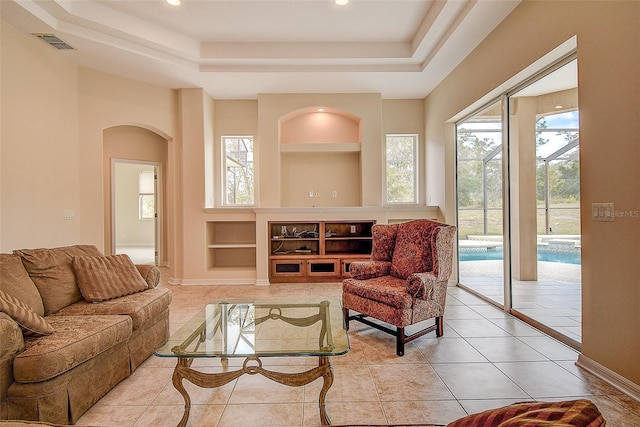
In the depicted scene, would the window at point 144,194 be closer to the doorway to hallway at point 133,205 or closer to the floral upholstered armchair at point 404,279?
the doorway to hallway at point 133,205

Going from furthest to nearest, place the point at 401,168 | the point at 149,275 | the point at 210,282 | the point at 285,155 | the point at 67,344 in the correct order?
the point at 401,168, the point at 285,155, the point at 210,282, the point at 149,275, the point at 67,344

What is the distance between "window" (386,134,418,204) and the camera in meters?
5.73

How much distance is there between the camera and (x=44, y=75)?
12.1 feet

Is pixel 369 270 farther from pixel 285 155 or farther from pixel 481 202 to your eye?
pixel 285 155

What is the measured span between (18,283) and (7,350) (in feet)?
2.49

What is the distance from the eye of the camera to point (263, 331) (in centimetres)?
206

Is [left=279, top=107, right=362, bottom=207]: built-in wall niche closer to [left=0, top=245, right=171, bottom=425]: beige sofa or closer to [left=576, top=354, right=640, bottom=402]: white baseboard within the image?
[left=0, top=245, right=171, bottom=425]: beige sofa

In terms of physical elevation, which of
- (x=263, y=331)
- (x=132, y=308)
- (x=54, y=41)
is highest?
(x=54, y=41)

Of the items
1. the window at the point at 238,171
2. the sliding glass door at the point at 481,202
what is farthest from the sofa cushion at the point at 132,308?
the sliding glass door at the point at 481,202

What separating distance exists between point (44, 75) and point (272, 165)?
9.82ft

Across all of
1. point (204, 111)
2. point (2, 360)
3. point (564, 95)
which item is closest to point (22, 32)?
point (204, 111)

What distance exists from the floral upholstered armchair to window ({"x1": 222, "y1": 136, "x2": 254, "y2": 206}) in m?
3.03

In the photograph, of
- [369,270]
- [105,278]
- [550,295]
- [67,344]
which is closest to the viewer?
[67,344]

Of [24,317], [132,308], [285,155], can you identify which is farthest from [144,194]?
[24,317]
